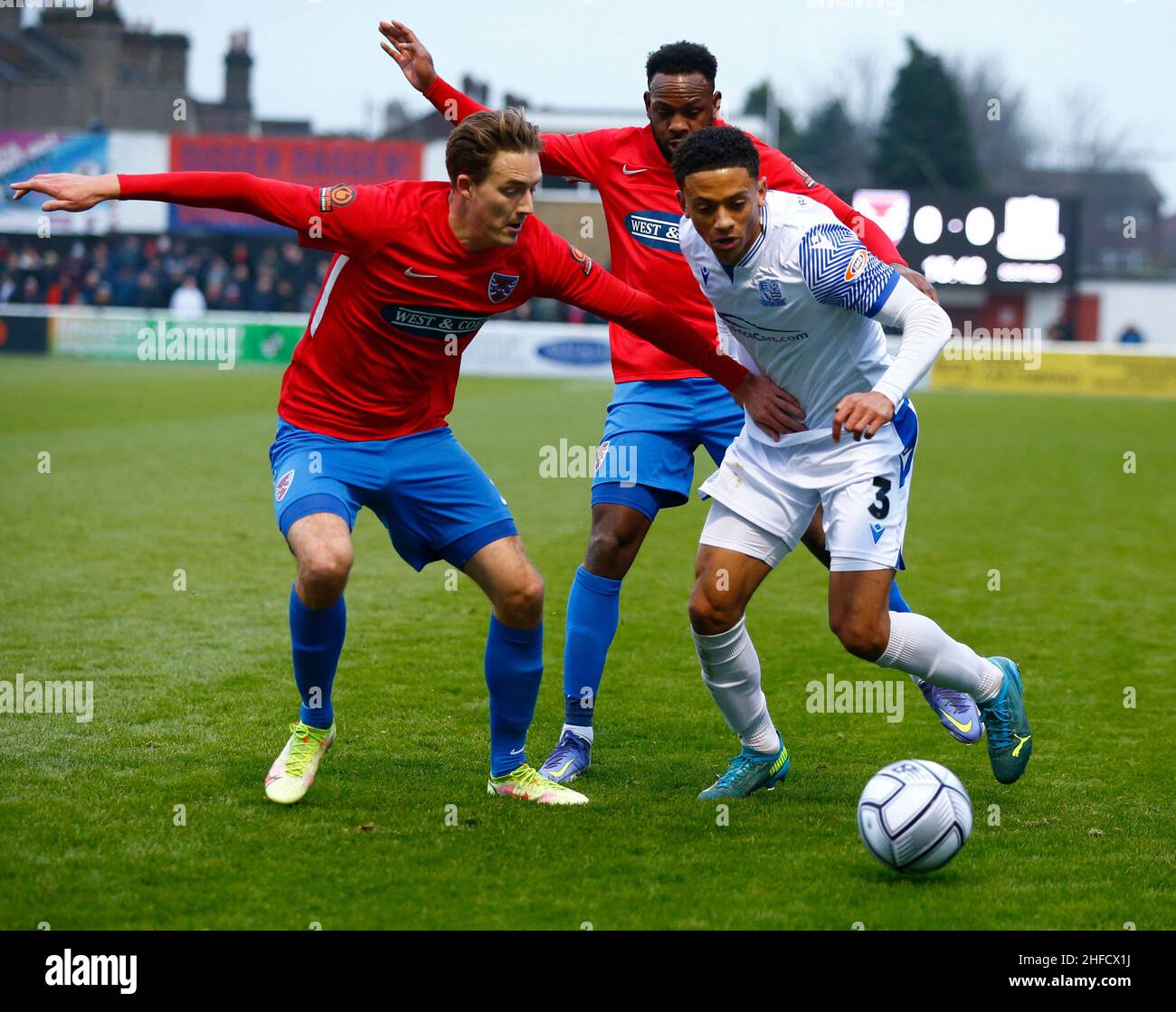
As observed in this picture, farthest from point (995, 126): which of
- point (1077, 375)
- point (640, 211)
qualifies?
point (640, 211)

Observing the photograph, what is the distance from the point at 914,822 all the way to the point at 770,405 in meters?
1.54

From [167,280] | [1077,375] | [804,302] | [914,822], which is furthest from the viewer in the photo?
[167,280]

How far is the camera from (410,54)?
5.61 meters

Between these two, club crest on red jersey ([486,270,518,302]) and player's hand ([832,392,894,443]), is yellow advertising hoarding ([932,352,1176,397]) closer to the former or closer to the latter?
club crest on red jersey ([486,270,518,302])

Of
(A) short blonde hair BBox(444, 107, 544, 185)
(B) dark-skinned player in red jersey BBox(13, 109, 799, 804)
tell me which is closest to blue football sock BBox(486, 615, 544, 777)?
(B) dark-skinned player in red jersey BBox(13, 109, 799, 804)

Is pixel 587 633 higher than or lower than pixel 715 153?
lower

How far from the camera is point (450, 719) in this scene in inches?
234

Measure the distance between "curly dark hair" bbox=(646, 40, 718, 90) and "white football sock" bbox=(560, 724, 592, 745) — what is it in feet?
8.21

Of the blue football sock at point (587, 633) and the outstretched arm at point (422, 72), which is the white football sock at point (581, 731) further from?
the outstretched arm at point (422, 72)

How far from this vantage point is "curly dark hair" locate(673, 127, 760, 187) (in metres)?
4.48

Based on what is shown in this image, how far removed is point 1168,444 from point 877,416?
57.7ft

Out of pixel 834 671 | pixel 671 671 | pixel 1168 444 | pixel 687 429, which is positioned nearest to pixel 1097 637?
pixel 834 671

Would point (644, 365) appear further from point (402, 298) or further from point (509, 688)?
point (509, 688)
